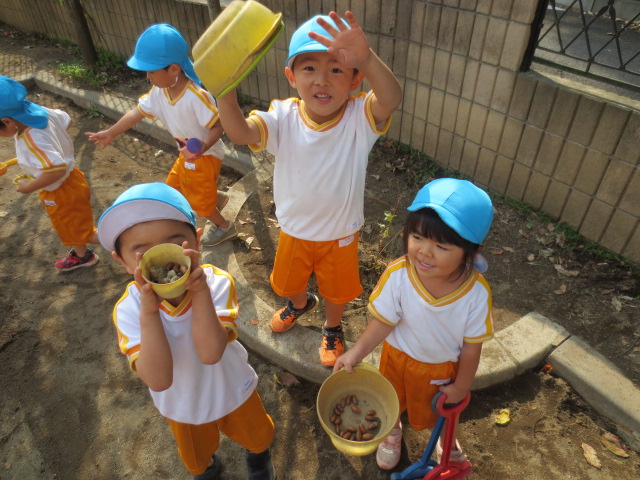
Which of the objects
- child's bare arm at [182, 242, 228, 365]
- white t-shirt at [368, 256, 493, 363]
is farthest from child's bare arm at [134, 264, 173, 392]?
white t-shirt at [368, 256, 493, 363]

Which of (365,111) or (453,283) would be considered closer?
(453,283)

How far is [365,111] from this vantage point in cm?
237

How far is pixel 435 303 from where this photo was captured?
200cm

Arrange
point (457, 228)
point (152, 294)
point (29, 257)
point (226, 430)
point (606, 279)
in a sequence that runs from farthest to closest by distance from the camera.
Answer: point (29, 257)
point (606, 279)
point (226, 430)
point (457, 228)
point (152, 294)

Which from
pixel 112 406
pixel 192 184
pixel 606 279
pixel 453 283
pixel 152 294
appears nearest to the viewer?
pixel 152 294

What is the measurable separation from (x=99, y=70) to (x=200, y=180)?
15.5ft

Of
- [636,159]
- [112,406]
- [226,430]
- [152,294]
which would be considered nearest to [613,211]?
[636,159]

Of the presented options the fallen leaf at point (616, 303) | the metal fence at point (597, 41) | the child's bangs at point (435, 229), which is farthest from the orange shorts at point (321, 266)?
the metal fence at point (597, 41)

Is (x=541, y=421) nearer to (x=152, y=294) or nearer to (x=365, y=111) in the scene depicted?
(x=365, y=111)

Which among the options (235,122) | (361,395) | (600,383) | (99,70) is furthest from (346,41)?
(99,70)

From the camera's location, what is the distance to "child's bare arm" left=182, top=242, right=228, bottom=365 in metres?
1.69

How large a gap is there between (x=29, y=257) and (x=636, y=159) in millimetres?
5116

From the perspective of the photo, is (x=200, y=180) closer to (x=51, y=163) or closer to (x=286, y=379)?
(x=51, y=163)

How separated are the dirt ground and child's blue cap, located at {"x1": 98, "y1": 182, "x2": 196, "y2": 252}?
5.53ft
